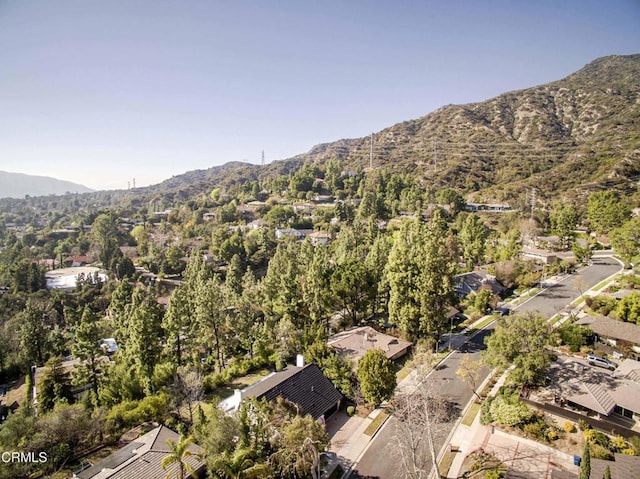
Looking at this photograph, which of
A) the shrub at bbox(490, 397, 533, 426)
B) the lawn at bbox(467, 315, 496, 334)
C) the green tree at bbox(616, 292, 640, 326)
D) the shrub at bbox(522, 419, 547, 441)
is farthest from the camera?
the lawn at bbox(467, 315, 496, 334)

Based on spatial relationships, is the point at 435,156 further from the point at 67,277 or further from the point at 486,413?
the point at 486,413

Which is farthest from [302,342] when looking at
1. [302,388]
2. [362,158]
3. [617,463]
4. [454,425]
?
[362,158]

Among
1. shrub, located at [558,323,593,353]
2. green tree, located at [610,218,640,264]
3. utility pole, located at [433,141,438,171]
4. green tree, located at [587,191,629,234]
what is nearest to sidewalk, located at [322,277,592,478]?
shrub, located at [558,323,593,353]

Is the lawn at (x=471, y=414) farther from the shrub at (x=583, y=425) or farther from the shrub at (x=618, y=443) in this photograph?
the shrub at (x=618, y=443)

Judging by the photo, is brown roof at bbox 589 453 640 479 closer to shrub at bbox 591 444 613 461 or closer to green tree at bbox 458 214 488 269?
shrub at bbox 591 444 613 461

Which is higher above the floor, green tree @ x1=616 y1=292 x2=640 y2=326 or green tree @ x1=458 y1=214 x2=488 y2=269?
green tree @ x1=458 y1=214 x2=488 y2=269

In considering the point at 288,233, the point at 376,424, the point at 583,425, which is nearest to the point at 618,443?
the point at 583,425

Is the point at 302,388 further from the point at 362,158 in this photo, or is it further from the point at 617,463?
the point at 362,158

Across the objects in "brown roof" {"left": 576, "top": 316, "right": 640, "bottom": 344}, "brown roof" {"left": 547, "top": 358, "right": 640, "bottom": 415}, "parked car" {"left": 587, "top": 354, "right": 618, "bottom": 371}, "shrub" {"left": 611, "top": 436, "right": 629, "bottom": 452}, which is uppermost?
"brown roof" {"left": 576, "top": 316, "right": 640, "bottom": 344}
